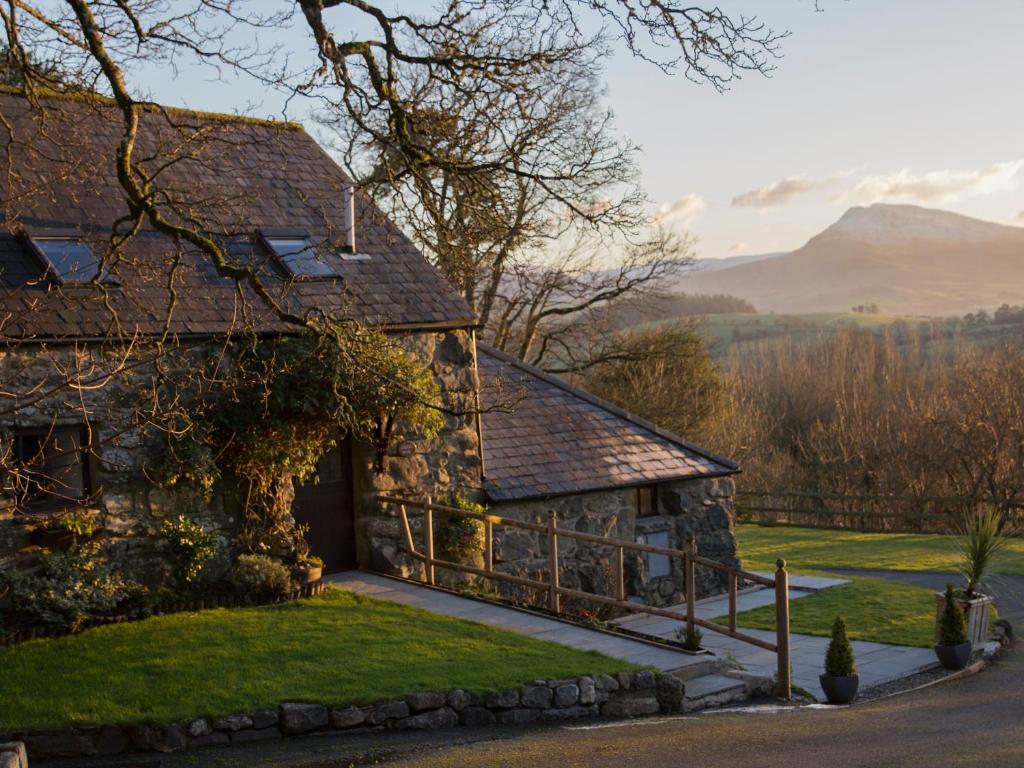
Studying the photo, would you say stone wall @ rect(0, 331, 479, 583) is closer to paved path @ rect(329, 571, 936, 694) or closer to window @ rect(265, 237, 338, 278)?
paved path @ rect(329, 571, 936, 694)

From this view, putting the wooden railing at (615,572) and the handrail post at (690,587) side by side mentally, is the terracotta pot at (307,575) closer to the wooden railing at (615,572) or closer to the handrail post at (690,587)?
the wooden railing at (615,572)

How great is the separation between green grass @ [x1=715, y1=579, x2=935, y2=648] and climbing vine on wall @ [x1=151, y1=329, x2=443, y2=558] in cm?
599

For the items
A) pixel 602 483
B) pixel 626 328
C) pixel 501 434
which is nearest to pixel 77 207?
pixel 501 434

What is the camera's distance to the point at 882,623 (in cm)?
1555

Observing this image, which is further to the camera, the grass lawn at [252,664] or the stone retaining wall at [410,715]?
the grass lawn at [252,664]

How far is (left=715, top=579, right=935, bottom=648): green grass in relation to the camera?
49.0 ft

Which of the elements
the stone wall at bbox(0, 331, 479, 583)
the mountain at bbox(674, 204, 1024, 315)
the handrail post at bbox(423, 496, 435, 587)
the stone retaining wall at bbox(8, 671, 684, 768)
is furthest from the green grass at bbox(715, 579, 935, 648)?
the mountain at bbox(674, 204, 1024, 315)

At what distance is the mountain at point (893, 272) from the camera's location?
416 feet

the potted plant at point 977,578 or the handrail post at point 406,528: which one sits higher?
the handrail post at point 406,528

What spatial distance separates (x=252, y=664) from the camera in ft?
34.3

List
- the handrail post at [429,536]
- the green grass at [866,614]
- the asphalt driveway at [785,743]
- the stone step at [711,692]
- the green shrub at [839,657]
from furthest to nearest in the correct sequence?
1. the green grass at [866,614]
2. the handrail post at [429,536]
3. the green shrub at [839,657]
4. the stone step at [711,692]
5. the asphalt driveway at [785,743]

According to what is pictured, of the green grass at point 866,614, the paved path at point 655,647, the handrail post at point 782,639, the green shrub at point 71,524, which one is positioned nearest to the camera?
the handrail post at point 782,639

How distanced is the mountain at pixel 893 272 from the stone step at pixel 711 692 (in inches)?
4136

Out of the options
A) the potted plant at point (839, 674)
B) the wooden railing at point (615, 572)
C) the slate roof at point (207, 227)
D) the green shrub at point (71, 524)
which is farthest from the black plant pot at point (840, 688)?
the green shrub at point (71, 524)
